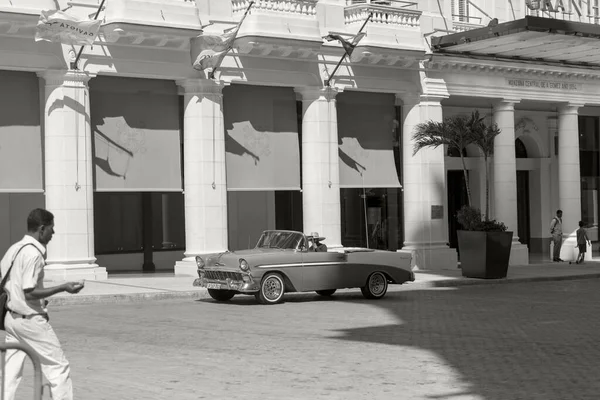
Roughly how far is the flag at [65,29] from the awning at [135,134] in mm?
2671

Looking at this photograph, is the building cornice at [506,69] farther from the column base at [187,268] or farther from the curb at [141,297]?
the column base at [187,268]

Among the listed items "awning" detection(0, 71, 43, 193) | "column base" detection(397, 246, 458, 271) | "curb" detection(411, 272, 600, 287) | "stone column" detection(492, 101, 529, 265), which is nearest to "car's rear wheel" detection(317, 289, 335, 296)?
"curb" detection(411, 272, 600, 287)

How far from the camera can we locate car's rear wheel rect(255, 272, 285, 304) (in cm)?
2128

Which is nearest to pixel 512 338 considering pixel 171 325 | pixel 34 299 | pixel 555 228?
pixel 171 325

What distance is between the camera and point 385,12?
3147cm

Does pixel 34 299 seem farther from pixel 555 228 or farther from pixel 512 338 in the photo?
pixel 555 228

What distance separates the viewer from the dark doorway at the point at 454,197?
37719 millimetres

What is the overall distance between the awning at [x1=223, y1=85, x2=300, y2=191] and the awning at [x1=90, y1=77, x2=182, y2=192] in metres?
1.75

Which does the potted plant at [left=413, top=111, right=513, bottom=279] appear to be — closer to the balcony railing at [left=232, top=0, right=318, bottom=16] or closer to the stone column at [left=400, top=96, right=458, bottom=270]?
the stone column at [left=400, top=96, right=458, bottom=270]

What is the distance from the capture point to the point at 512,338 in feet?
51.3

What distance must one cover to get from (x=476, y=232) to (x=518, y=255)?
21.1 ft

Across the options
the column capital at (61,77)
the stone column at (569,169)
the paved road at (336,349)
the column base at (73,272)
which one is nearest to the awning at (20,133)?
the column capital at (61,77)

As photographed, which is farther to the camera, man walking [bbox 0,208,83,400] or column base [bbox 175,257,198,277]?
column base [bbox 175,257,198,277]

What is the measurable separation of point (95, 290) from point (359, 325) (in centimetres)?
809
